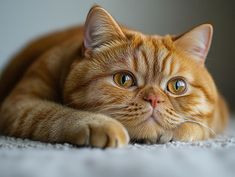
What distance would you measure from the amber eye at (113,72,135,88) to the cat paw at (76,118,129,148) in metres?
0.26

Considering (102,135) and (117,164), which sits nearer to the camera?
(117,164)

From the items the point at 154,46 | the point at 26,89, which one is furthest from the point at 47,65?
the point at 154,46

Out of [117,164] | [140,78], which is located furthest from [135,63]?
[117,164]

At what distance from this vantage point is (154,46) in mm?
1595

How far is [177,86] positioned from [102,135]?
45 cm

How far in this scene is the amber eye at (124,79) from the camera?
1500 mm

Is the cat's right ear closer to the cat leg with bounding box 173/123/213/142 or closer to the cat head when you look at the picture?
the cat head

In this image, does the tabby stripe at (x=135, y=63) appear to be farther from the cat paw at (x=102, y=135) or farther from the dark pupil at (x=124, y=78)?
the cat paw at (x=102, y=135)

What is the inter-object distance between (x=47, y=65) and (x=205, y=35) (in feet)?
2.23

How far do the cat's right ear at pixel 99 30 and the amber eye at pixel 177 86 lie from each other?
251 mm

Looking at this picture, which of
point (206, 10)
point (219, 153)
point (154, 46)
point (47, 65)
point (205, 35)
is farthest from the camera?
point (206, 10)

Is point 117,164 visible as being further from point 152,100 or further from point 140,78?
point 140,78

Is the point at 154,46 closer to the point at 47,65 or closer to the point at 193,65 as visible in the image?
the point at 193,65

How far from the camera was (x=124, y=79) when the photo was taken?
150 cm
